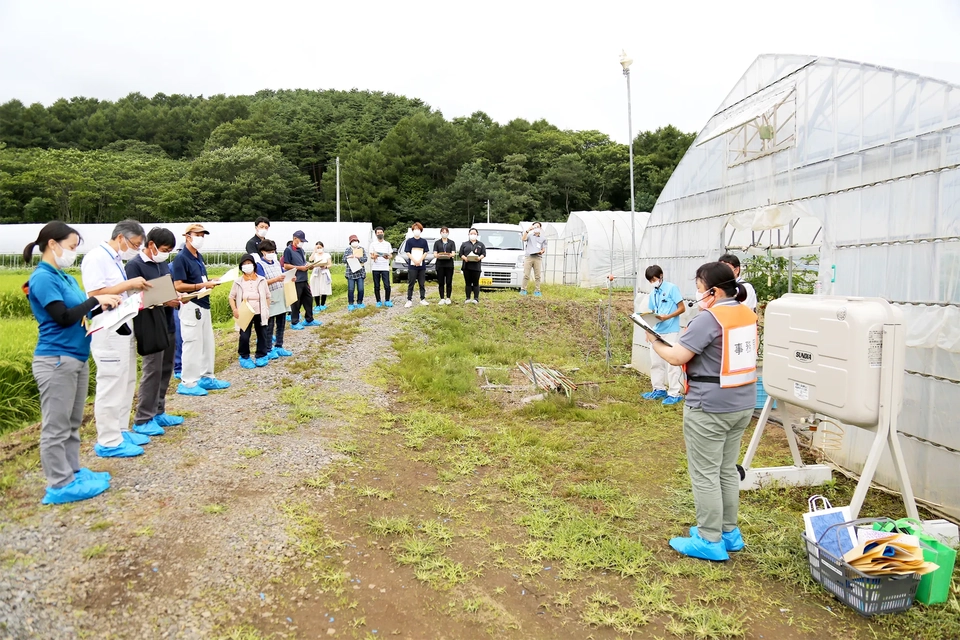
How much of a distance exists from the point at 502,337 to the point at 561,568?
7.53 m

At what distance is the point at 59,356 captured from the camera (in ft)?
11.8

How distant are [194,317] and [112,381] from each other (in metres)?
2.00

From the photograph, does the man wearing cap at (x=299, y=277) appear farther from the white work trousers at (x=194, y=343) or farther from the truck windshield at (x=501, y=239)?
the truck windshield at (x=501, y=239)

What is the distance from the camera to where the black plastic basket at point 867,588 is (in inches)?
114

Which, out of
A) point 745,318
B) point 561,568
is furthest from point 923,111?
point 561,568

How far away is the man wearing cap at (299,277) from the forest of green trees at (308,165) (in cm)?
3489

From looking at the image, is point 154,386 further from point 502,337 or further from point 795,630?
point 502,337

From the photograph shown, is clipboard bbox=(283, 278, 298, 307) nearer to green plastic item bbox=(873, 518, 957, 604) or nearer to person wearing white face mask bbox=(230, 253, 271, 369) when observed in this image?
person wearing white face mask bbox=(230, 253, 271, 369)

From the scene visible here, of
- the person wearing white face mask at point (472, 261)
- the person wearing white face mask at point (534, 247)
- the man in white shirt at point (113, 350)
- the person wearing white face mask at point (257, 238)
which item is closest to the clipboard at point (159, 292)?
the man in white shirt at point (113, 350)

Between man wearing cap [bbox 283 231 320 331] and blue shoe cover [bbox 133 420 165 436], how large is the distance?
423 cm

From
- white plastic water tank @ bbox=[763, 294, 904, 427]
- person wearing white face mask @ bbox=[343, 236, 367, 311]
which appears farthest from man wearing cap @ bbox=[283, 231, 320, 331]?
white plastic water tank @ bbox=[763, 294, 904, 427]

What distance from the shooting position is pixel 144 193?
4225 centimetres

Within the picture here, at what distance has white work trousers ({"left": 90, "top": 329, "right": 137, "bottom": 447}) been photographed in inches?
165

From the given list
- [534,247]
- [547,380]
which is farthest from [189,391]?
[534,247]
